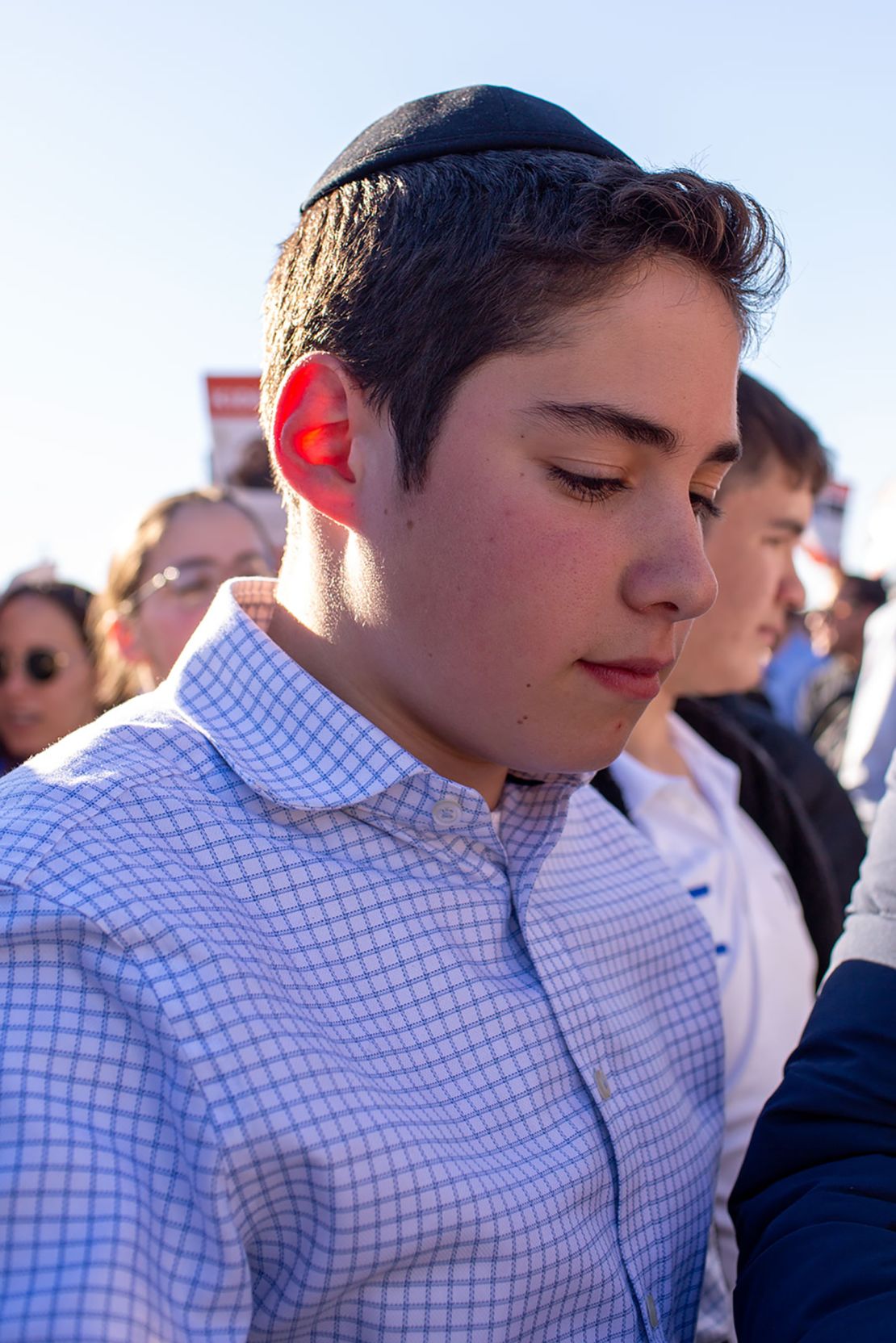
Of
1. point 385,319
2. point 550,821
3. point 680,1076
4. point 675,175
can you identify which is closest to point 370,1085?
point 550,821

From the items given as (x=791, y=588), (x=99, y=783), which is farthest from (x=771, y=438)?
(x=99, y=783)

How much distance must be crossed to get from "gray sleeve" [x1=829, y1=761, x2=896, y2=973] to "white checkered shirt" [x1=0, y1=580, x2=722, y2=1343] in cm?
31

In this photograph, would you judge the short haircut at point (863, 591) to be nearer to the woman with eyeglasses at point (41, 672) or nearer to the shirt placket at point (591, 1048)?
the woman with eyeglasses at point (41, 672)

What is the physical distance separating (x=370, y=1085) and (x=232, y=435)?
4288mm

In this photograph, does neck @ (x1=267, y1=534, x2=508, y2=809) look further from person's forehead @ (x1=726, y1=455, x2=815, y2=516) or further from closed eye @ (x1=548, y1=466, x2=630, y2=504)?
person's forehead @ (x1=726, y1=455, x2=815, y2=516)

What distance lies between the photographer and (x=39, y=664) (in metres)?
4.46

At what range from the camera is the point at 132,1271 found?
102 cm

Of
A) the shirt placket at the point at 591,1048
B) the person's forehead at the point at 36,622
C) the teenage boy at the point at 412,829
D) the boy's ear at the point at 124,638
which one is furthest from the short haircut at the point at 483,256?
the person's forehead at the point at 36,622

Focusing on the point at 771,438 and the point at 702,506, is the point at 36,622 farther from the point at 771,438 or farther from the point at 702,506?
the point at 702,506

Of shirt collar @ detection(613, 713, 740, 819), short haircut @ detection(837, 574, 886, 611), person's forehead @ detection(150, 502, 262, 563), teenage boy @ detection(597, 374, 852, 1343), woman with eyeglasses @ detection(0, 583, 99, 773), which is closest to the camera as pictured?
teenage boy @ detection(597, 374, 852, 1343)

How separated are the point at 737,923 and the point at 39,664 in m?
2.99

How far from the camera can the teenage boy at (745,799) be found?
2.30m

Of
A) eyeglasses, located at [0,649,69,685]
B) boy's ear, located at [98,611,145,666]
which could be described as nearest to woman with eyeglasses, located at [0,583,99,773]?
eyeglasses, located at [0,649,69,685]

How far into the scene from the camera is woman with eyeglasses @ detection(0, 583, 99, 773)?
14.4 feet
